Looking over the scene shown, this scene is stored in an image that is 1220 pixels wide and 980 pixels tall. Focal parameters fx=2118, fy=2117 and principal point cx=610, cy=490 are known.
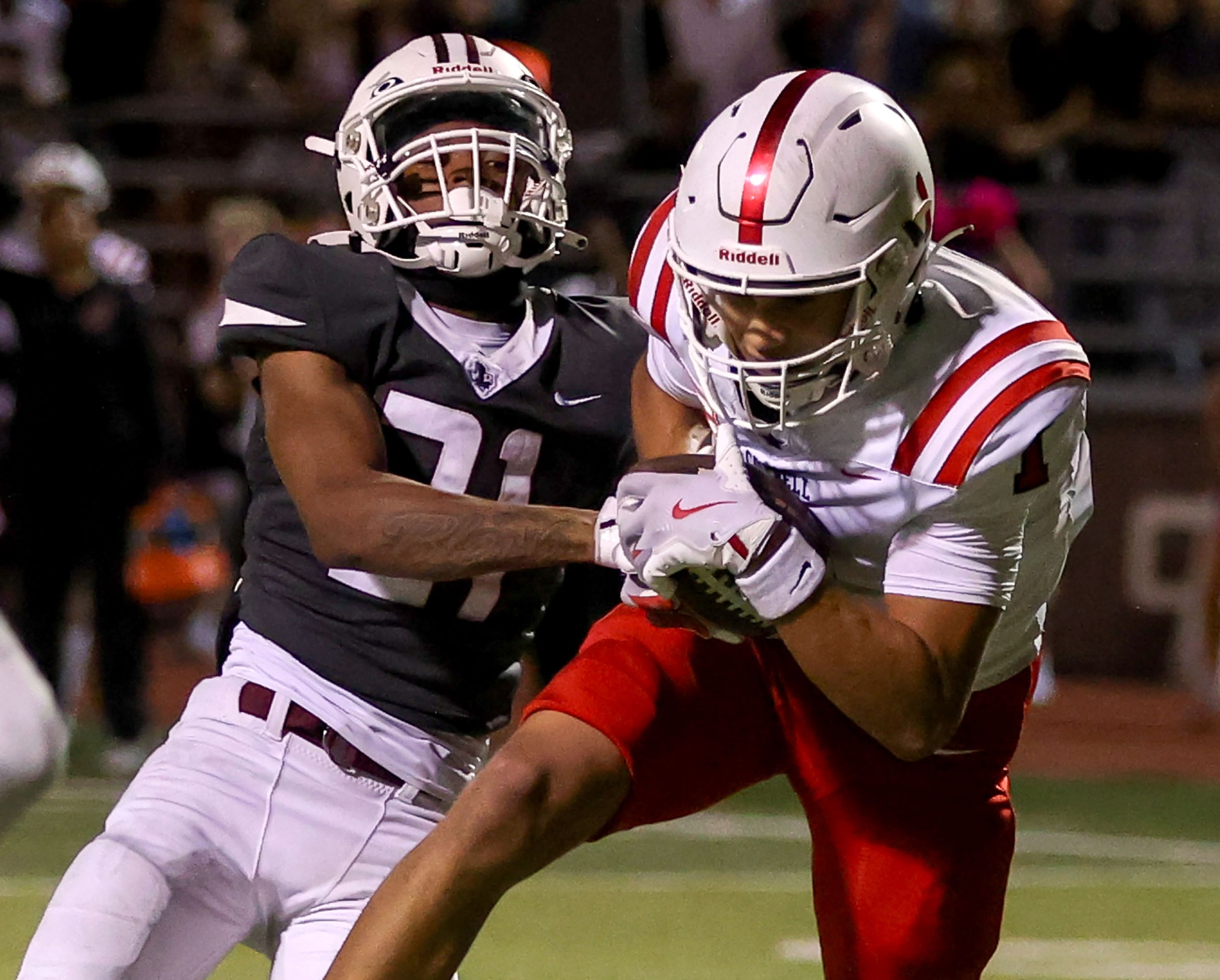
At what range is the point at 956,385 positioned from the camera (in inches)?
103

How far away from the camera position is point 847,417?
2730 millimetres

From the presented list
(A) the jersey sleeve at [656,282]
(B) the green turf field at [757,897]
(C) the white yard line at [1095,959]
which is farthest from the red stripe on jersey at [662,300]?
(C) the white yard line at [1095,959]

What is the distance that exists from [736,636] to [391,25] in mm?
7412

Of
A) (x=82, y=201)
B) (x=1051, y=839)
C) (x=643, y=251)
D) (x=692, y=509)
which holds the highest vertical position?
(x=643, y=251)

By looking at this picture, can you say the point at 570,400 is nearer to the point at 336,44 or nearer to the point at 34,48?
the point at 336,44

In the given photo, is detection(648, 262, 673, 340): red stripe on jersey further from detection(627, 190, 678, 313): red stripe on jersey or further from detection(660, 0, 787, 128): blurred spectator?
detection(660, 0, 787, 128): blurred spectator

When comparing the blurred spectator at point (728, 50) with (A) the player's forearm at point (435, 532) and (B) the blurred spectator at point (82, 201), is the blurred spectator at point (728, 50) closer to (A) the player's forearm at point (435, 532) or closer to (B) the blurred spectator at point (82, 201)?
(B) the blurred spectator at point (82, 201)

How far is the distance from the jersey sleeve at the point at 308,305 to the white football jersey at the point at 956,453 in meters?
0.43

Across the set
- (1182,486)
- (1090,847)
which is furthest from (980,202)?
(1090,847)

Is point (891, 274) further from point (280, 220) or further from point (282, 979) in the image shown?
point (280, 220)

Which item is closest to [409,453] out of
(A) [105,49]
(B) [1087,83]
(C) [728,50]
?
(C) [728,50]

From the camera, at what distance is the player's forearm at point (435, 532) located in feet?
8.94

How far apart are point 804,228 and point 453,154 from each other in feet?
2.20

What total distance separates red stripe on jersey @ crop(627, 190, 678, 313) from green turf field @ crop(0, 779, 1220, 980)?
1.87 meters
